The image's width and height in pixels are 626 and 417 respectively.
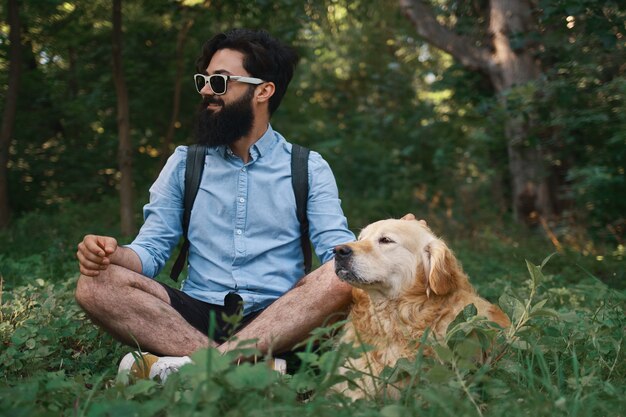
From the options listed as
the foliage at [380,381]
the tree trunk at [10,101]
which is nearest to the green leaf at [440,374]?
the foliage at [380,381]

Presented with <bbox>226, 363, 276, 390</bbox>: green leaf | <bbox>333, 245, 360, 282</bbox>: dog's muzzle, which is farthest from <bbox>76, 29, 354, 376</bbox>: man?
<bbox>226, 363, 276, 390</bbox>: green leaf

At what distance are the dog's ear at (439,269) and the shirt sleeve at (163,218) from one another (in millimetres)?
1311

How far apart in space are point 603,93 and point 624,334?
16.1 ft

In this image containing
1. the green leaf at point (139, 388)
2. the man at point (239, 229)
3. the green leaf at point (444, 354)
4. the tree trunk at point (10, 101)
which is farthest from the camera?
the tree trunk at point (10, 101)

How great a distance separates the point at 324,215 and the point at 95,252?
113 centimetres

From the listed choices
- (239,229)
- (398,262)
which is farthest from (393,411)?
(239,229)

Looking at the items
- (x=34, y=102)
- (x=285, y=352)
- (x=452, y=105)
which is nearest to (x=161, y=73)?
(x=34, y=102)

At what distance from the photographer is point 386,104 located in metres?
16.8

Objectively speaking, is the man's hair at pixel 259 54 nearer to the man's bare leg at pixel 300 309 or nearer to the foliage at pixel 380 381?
the man's bare leg at pixel 300 309

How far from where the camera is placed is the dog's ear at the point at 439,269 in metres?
3.29

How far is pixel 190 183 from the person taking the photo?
12.9 ft

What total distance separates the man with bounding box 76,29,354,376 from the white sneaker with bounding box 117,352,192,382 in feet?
0.47

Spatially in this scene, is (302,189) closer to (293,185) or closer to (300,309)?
(293,185)

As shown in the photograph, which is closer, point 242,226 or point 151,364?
point 151,364
